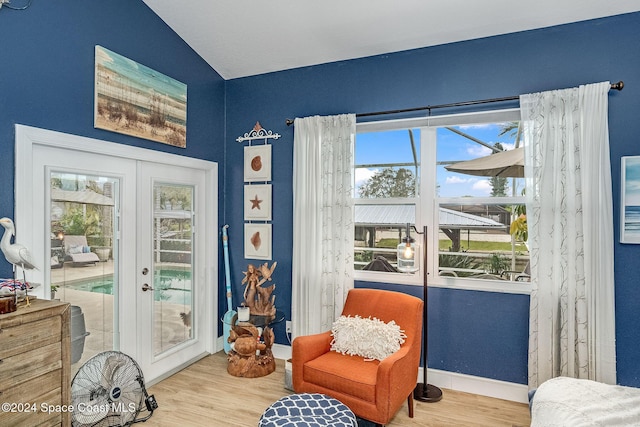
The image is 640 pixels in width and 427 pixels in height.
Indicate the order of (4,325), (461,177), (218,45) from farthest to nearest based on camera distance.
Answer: (218,45), (461,177), (4,325)

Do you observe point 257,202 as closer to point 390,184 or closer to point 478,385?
point 390,184

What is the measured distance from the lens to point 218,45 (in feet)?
11.4

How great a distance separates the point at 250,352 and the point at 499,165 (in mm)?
2503

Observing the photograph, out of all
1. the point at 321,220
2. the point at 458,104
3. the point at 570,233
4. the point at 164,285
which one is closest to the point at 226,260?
the point at 164,285

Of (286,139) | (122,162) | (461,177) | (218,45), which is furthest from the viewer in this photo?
(286,139)

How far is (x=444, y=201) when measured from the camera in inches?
125

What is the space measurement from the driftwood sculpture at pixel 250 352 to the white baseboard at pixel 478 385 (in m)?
1.30

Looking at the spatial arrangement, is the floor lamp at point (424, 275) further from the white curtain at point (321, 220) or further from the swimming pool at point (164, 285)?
the swimming pool at point (164, 285)

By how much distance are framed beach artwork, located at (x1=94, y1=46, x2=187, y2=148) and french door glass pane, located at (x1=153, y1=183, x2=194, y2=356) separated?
48 centimetres

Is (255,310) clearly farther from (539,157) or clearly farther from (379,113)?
(539,157)

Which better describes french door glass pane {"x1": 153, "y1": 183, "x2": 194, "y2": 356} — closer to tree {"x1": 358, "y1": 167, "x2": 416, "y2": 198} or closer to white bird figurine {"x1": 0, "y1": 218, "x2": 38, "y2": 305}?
white bird figurine {"x1": 0, "y1": 218, "x2": 38, "y2": 305}

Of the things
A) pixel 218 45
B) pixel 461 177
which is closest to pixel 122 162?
pixel 218 45

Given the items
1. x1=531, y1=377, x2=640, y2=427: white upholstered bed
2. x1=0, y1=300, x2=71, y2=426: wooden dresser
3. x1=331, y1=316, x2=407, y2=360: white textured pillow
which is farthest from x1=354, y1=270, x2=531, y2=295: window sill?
x1=0, y1=300, x2=71, y2=426: wooden dresser

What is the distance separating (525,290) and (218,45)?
127 inches
